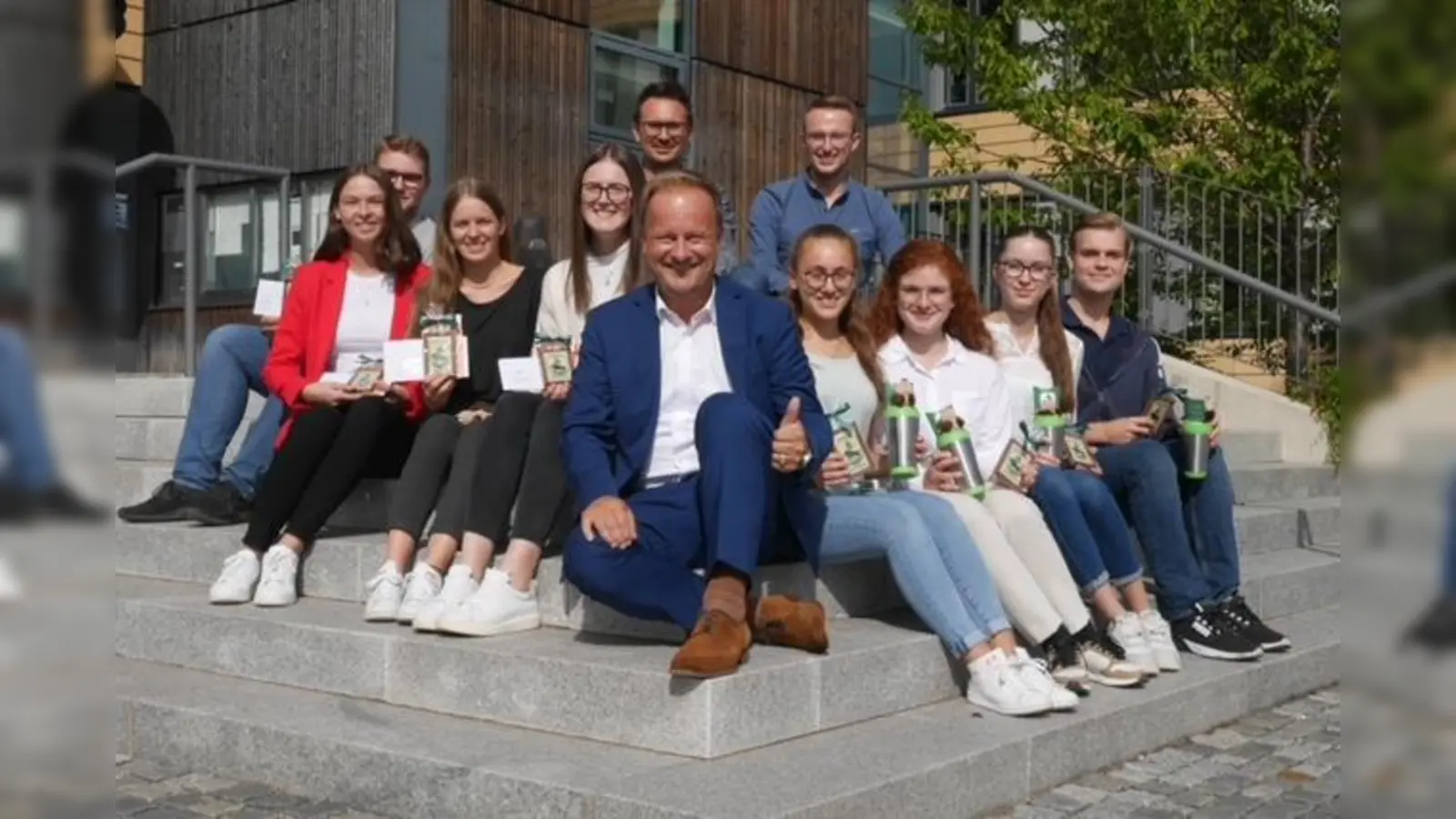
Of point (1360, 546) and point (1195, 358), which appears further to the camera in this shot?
point (1195, 358)

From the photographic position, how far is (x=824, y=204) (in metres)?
5.89

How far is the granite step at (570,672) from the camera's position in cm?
360

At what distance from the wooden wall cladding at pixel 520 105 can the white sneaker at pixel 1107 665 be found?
696 cm

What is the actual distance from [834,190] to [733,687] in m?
2.80

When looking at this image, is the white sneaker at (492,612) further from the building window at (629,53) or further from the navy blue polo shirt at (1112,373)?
the building window at (629,53)

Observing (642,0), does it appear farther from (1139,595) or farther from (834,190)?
(1139,595)

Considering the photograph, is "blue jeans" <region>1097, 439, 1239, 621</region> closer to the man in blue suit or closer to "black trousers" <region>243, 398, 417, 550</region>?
the man in blue suit

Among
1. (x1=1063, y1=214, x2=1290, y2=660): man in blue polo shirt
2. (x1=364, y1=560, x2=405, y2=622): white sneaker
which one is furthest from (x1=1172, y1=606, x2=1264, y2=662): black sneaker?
(x1=364, y1=560, x2=405, y2=622): white sneaker

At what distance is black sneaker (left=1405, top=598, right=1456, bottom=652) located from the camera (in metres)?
0.45

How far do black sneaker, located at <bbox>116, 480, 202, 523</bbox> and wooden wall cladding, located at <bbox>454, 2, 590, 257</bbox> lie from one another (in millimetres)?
5464

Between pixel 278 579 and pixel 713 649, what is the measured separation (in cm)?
180

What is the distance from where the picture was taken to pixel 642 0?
41.5ft

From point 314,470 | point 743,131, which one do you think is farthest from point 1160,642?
point 743,131

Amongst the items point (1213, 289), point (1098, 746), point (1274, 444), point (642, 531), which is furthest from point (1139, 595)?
point (1213, 289)
